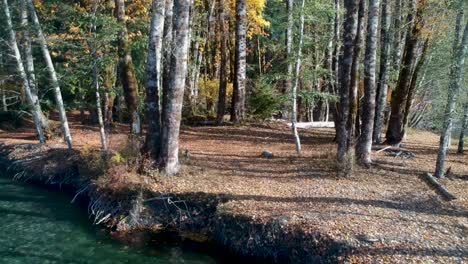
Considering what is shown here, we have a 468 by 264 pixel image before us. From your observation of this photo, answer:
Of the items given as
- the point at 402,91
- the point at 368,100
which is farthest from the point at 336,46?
the point at 368,100

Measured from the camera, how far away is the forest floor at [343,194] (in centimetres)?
748

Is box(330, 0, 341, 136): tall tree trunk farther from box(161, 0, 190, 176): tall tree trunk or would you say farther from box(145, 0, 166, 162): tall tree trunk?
box(145, 0, 166, 162): tall tree trunk

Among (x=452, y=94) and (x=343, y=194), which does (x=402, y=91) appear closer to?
(x=452, y=94)

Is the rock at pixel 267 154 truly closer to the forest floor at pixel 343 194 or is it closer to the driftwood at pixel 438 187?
the forest floor at pixel 343 194

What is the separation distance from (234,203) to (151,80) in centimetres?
452

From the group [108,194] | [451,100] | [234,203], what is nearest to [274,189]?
[234,203]

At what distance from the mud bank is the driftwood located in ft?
12.5

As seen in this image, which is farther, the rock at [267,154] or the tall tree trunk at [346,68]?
the rock at [267,154]

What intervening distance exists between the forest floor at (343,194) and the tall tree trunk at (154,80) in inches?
44.6

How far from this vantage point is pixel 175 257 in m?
9.08

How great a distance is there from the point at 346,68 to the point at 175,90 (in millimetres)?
4662

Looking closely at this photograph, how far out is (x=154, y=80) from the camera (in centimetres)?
1202

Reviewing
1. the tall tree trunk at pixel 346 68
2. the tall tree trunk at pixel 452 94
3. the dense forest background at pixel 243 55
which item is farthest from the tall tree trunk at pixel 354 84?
the tall tree trunk at pixel 452 94

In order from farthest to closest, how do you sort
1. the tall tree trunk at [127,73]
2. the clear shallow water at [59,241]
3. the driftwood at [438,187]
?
the tall tree trunk at [127,73] → the driftwood at [438,187] → the clear shallow water at [59,241]
